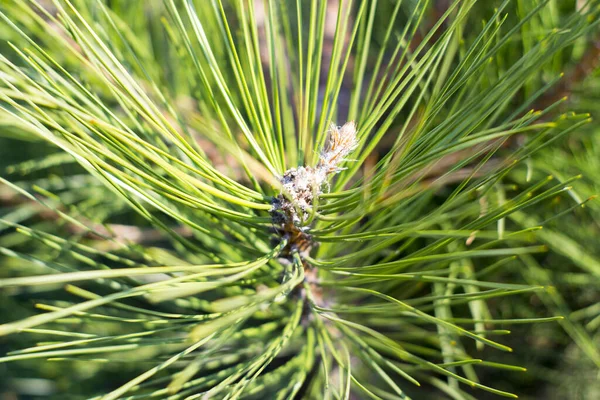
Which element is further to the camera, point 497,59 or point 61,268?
point 497,59

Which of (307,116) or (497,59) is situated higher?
(497,59)

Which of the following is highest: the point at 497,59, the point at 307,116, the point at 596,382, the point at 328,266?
the point at 497,59

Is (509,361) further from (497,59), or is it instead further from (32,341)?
(32,341)

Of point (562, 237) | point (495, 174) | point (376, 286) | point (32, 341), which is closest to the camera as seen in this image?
point (495, 174)

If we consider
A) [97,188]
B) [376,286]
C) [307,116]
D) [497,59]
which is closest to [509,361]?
[376,286]

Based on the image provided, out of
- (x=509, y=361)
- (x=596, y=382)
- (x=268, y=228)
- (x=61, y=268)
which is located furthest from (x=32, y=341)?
(x=596, y=382)

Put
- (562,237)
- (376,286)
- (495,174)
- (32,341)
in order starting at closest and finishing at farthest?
(495,174) < (376,286) < (562,237) < (32,341)
